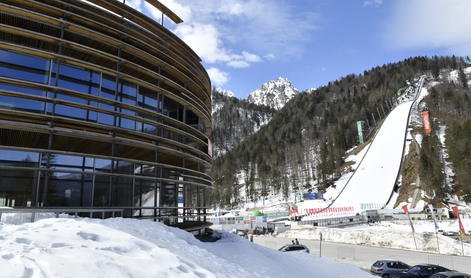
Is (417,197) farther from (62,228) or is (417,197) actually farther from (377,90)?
(377,90)

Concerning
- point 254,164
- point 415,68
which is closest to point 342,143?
point 254,164

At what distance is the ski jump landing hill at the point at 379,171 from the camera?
60.4m

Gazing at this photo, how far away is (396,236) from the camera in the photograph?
99.5ft

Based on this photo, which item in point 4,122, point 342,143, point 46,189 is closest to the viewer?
point 4,122

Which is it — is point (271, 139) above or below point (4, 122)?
above

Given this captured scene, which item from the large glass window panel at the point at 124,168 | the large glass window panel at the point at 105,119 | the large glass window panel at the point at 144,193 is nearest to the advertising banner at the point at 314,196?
the large glass window panel at the point at 144,193

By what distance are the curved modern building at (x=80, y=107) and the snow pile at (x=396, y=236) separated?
70.6 ft

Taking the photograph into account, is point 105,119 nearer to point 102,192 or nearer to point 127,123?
point 127,123

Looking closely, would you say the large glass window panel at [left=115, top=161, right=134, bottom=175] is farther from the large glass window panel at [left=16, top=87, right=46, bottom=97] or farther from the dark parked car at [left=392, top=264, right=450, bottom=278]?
the dark parked car at [left=392, top=264, right=450, bottom=278]

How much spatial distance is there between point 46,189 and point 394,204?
2345 inches

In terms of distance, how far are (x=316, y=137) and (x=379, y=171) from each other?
63.3m

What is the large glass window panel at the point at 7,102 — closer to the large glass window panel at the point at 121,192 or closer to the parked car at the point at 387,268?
the large glass window panel at the point at 121,192

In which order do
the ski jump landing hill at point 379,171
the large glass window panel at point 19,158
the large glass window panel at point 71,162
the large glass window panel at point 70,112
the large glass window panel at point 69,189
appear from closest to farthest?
the large glass window panel at point 19,158
the large glass window panel at point 69,189
the large glass window panel at point 71,162
the large glass window panel at point 70,112
the ski jump landing hill at point 379,171

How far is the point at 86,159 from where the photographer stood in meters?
14.9
